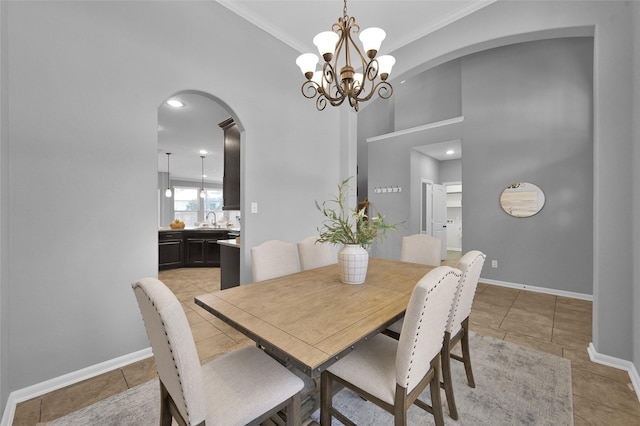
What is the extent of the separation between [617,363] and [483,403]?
1.35 metres

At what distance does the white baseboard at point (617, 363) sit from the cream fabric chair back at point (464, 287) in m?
1.38

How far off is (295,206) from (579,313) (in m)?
3.70

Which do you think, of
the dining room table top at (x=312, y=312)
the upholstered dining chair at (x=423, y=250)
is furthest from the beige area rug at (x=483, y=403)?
the upholstered dining chair at (x=423, y=250)

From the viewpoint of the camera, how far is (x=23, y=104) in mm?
1654

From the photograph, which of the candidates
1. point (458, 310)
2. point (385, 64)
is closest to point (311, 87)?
point (385, 64)

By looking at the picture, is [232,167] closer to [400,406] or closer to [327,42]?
[327,42]

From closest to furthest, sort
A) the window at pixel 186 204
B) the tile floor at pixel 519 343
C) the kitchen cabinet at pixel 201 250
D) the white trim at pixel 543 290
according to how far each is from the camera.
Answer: the tile floor at pixel 519 343
the white trim at pixel 543 290
the kitchen cabinet at pixel 201 250
the window at pixel 186 204

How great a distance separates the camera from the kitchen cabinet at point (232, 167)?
3.34 metres

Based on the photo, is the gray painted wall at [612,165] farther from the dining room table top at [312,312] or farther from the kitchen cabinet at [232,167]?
the kitchen cabinet at [232,167]

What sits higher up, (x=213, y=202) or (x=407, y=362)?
(x=213, y=202)

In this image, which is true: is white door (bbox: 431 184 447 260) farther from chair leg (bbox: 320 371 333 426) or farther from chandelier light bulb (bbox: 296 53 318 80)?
chair leg (bbox: 320 371 333 426)

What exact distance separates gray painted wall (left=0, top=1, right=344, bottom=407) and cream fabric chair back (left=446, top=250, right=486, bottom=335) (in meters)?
2.26

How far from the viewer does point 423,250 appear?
2531 millimetres

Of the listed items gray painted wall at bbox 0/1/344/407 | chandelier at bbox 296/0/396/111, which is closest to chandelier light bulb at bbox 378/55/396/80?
chandelier at bbox 296/0/396/111
